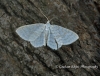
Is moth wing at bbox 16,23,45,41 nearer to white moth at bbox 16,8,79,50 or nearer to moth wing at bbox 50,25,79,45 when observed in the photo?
white moth at bbox 16,8,79,50

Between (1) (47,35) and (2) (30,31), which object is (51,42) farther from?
(2) (30,31)

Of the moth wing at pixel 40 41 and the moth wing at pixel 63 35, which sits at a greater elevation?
the moth wing at pixel 63 35

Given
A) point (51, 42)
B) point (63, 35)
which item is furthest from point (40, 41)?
point (63, 35)

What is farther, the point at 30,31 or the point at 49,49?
the point at 30,31

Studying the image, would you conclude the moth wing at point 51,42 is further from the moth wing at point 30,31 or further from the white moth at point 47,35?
the moth wing at point 30,31

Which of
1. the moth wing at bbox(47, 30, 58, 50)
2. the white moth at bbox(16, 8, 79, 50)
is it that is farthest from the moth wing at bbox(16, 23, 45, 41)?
the moth wing at bbox(47, 30, 58, 50)

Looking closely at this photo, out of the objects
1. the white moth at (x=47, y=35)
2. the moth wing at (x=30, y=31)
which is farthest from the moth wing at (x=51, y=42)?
the moth wing at (x=30, y=31)
